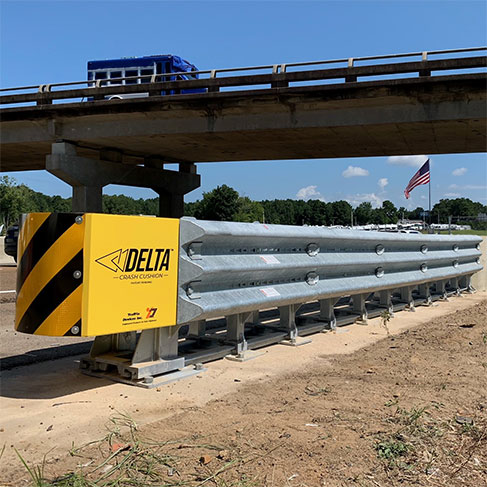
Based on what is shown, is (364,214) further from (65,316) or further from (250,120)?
(65,316)

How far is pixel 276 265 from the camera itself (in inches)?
222

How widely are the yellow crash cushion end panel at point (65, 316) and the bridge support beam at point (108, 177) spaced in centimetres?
2286

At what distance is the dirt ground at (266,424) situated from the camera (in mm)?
2758

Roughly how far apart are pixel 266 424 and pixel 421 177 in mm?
25592

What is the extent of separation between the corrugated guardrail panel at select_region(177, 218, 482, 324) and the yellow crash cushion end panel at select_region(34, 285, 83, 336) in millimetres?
956

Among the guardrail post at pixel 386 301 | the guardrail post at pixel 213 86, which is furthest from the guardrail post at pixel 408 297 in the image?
the guardrail post at pixel 213 86

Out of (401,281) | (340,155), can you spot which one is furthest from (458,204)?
(401,281)

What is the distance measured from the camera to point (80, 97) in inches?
939

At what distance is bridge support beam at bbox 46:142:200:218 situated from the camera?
25.7m

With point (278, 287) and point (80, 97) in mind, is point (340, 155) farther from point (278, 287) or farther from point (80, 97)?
point (278, 287)

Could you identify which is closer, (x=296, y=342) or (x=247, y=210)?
(x=296, y=342)

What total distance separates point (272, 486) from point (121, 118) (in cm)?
2322

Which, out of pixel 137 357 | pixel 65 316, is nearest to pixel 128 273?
pixel 65 316

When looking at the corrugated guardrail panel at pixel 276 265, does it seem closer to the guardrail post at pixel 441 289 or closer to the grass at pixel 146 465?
the grass at pixel 146 465
